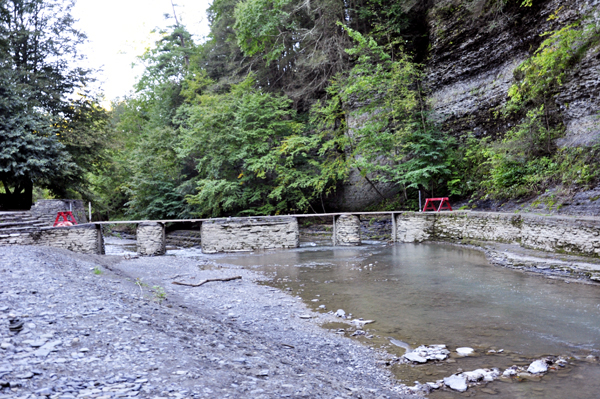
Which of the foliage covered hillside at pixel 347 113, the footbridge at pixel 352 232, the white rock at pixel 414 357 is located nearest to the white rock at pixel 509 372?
the white rock at pixel 414 357

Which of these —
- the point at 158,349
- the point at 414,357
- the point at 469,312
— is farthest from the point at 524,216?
the point at 158,349

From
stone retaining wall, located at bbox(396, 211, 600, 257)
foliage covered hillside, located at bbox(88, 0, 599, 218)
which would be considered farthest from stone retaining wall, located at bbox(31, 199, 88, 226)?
stone retaining wall, located at bbox(396, 211, 600, 257)

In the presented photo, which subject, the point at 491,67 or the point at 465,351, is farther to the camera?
the point at 491,67

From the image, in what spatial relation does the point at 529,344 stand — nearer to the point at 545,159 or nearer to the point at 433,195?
the point at 545,159

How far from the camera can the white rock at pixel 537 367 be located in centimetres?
343

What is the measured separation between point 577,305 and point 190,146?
17.3 metres

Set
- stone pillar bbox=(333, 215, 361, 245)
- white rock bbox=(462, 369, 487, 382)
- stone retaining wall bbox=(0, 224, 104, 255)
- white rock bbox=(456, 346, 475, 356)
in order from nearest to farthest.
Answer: white rock bbox=(462, 369, 487, 382) → white rock bbox=(456, 346, 475, 356) → stone retaining wall bbox=(0, 224, 104, 255) → stone pillar bbox=(333, 215, 361, 245)

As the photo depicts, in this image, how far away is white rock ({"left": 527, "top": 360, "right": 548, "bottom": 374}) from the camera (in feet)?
11.3

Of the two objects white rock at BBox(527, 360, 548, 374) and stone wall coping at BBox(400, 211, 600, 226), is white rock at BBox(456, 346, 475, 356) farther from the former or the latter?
stone wall coping at BBox(400, 211, 600, 226)

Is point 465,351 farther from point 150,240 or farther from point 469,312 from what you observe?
point 150,240

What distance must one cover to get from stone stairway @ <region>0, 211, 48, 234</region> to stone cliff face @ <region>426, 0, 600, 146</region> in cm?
1594

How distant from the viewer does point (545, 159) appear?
1146 cm

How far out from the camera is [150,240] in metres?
14.0

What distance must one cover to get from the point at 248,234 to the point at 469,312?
9.84 metres
